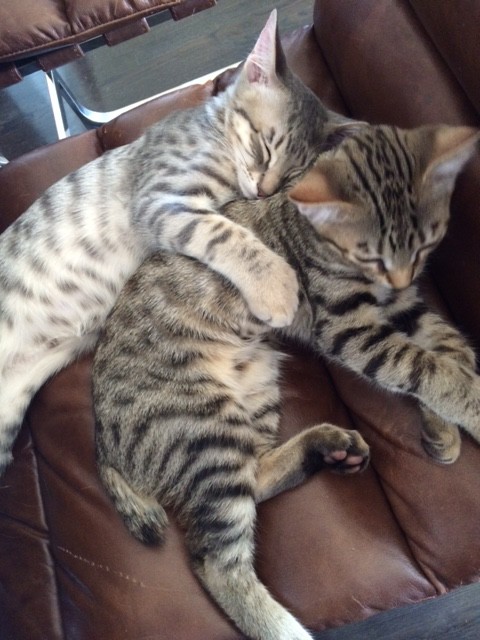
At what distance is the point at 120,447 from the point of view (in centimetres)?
133

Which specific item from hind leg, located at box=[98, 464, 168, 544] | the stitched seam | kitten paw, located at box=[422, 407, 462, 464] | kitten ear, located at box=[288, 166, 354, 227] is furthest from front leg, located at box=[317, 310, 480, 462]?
the stitched seam

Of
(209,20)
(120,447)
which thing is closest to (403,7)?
(120,447)

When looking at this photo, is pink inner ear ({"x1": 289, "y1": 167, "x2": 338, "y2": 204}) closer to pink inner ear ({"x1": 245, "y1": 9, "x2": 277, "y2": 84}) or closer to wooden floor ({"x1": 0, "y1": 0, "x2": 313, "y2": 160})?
pink inner ear ({"x1": 245, "y1": 9, "x2": 277, "y2": 84})

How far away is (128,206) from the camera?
5.47ft

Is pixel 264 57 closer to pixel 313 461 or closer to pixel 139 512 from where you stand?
pixel 313 461

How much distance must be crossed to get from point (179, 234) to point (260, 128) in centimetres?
43

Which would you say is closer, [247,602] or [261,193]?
[247,602]

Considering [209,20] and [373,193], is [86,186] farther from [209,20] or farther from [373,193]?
[209,20]

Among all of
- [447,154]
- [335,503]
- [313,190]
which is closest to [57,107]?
[313,190]

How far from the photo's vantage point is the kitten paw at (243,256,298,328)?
4.47ft

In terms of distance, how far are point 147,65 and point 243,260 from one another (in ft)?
6.36

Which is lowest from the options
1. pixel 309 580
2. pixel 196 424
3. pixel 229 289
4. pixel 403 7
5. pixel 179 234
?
pixel 309 580

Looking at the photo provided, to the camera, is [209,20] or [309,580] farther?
[209,20]

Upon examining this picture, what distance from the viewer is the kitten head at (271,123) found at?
1516 mm
